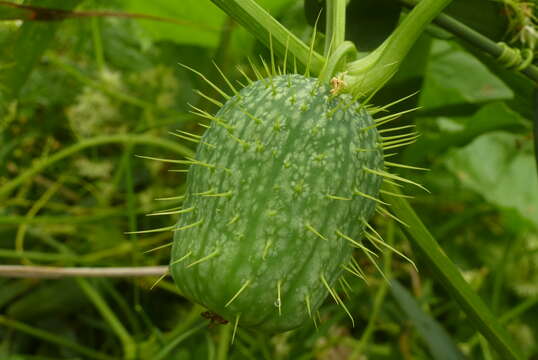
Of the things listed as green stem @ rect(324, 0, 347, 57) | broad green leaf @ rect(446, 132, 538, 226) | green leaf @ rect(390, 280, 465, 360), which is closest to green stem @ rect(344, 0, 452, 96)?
green stem @ rect(324, 0, 347, 57)

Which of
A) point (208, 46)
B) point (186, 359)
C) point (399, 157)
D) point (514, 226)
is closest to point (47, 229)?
point (186, 359)

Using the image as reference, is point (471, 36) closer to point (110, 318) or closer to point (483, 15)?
point (483, 15)

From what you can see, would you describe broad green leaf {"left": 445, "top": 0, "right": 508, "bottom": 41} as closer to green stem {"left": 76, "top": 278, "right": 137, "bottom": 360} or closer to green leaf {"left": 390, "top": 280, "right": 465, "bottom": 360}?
green leaf {"left": 390, "top": 280, "right": 465, "bottom": 360}

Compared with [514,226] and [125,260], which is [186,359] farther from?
[514,226]

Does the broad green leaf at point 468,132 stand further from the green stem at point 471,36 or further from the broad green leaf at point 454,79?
the green stem at point 471,36

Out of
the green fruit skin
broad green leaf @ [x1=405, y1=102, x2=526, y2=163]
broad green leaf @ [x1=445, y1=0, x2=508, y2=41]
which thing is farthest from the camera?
broad green leaf @ [x1=405, y1=102, x2=526, y2=163]

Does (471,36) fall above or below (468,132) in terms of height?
above

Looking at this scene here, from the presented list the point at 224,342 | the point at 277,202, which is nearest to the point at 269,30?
the point at 277,202
